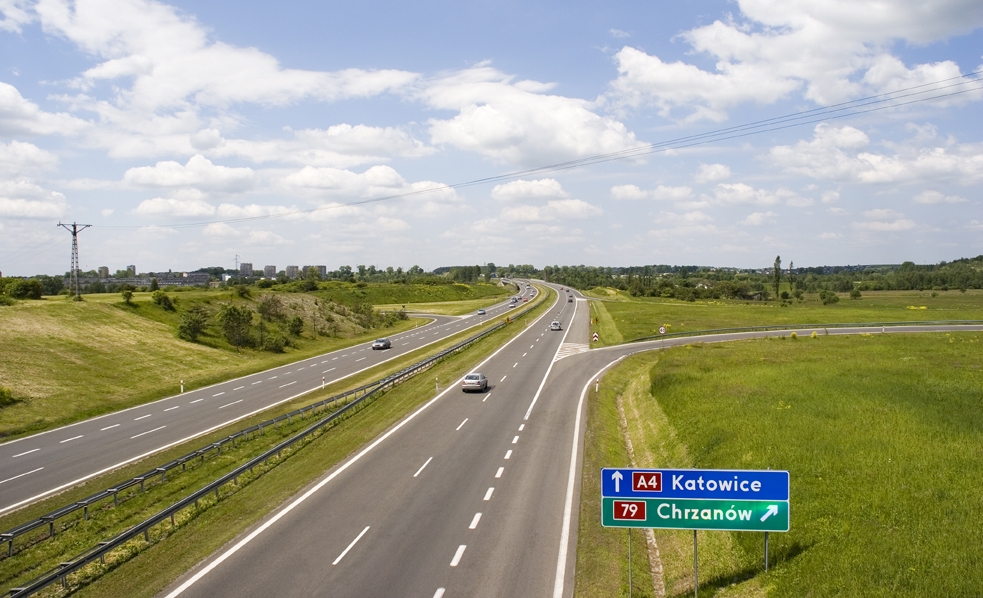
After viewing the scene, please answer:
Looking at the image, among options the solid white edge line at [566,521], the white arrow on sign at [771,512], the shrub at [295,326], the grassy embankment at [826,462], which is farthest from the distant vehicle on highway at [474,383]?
the shrub at [295,326]

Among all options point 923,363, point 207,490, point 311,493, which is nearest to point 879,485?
point 311,493

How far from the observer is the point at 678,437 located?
2480 cm

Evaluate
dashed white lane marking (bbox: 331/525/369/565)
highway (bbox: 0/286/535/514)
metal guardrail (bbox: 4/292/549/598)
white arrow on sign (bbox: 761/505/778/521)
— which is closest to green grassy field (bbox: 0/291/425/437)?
highway (bbox: 0/286/535/514)

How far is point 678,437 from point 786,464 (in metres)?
6.18

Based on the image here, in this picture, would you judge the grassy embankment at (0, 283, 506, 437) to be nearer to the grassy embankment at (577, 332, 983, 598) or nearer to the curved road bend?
the curved road bend

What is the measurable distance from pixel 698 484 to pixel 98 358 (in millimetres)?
51140

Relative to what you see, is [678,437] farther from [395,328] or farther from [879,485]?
[395,328]

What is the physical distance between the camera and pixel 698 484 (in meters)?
12.0

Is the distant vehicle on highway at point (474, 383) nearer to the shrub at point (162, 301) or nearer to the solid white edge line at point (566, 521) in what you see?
the solid white edge line at point (566, 521)

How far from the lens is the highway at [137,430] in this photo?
78.0 ft

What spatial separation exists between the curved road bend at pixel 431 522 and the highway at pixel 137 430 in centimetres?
1191

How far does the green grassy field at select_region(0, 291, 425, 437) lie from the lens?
35781mm

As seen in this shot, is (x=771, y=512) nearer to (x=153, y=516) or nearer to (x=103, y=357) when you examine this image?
(x=153, y=516)

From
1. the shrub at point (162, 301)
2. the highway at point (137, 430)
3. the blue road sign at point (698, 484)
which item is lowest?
the highway at point (137, 430)
